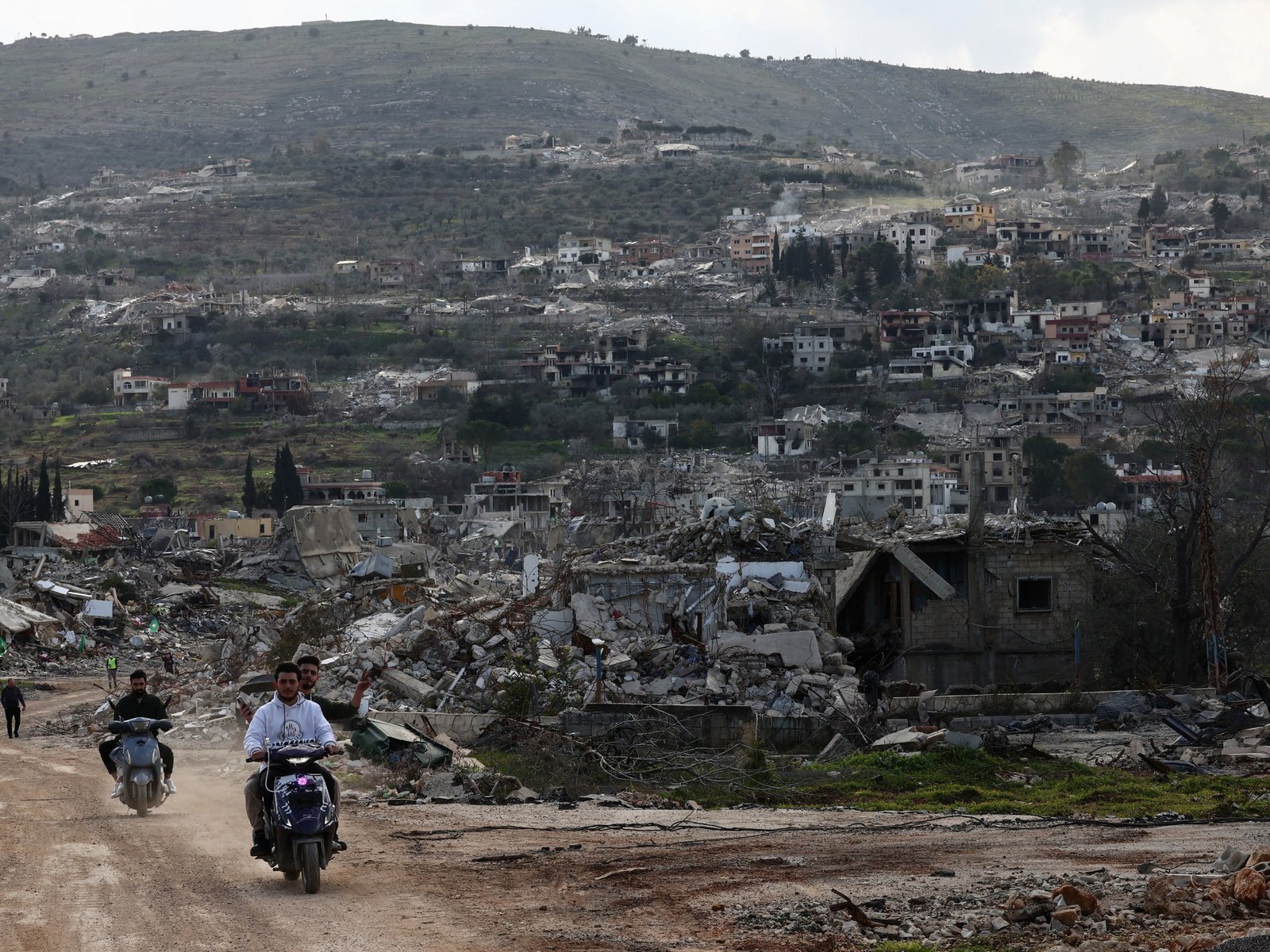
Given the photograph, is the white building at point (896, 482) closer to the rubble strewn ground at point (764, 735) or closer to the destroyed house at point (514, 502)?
the destroyed house at point (514, 502)

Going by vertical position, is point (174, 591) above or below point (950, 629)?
below

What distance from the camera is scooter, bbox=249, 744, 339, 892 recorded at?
25.7ft

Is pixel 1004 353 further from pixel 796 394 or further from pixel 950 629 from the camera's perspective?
pixel 950 629

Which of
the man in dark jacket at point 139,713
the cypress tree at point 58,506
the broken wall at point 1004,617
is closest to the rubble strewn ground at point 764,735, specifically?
the broken wall at point 1004,617

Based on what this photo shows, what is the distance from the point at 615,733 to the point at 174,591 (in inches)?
1075

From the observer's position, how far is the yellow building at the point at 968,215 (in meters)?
123

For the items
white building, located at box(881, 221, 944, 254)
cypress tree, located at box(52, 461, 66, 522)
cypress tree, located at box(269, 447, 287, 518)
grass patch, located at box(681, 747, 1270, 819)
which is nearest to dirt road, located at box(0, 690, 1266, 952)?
grass patch, located at box(681, 747, 1270, 819)

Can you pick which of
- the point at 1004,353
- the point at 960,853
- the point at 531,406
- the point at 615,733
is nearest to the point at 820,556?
the point at 615,733

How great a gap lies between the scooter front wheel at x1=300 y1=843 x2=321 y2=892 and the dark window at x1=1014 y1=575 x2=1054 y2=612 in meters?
13.4

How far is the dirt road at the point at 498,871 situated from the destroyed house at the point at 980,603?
932cm

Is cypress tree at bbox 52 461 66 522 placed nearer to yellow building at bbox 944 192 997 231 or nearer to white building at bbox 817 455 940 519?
white building at bbox 817 455 940 519

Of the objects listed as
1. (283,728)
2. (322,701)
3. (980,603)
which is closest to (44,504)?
(980,603)

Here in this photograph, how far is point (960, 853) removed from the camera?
880 cm

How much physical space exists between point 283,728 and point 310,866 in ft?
2.51
